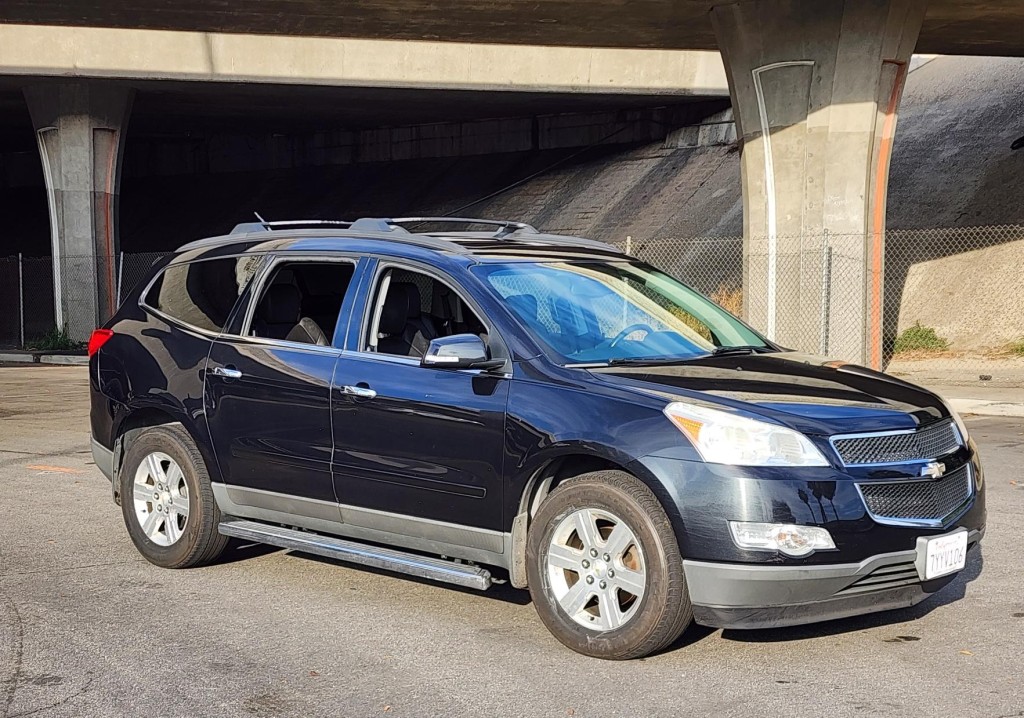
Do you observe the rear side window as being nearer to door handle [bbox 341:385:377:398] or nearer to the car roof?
the car roof

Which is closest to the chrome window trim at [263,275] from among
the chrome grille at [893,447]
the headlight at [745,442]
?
the headlight at [745,442]

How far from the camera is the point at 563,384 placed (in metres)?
5.47

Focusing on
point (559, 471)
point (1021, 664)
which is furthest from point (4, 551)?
point (1021, 664)

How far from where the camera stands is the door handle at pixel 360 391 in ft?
19.9

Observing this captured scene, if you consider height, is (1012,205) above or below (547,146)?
below

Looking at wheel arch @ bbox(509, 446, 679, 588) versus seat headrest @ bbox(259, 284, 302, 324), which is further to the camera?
seat headrest @ bbox(259, 284, 302, 324)

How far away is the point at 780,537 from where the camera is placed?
4875mm

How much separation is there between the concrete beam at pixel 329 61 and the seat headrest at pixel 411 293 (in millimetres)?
21378

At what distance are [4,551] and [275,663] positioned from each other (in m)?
2.99

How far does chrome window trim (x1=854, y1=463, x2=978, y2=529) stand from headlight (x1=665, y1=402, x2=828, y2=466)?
0.25 m

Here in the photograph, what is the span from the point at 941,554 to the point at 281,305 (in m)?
3.68

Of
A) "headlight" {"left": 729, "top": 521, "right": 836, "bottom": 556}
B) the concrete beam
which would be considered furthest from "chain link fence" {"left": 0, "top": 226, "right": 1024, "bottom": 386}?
"headlight" {"left": 729, "top": 521, "right": 836, "bottom": 556}

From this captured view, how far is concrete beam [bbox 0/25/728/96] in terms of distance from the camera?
27922 mm

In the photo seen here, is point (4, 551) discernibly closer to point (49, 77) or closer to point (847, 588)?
point (847, 588)
